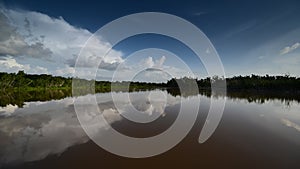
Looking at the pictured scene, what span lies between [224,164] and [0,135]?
26.5ft

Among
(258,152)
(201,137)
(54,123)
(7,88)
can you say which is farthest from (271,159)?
(7,88)

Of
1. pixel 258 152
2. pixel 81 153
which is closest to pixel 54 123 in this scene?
pixel 81 153

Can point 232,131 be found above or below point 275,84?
below

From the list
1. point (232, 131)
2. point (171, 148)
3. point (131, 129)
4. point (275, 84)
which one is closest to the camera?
point (171, 148)

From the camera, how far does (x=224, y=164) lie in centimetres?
418

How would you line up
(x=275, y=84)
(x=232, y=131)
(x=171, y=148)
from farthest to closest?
(x=275, y=84) → (x=232, y=131) → (x=171, y=148)

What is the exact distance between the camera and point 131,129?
756cm

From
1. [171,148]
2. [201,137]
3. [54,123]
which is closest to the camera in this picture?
[171,148]

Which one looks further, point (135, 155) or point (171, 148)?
point (171, 148)

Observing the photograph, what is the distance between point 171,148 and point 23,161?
156 inches

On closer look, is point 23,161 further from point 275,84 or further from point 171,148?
point 275,84

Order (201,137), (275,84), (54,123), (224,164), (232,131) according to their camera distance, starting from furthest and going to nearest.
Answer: (275,84)
(54,123)
(232,131)
(201,137)
(224,164)

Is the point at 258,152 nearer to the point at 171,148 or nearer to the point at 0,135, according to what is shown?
the point at 171,148

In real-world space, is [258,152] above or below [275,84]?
below
